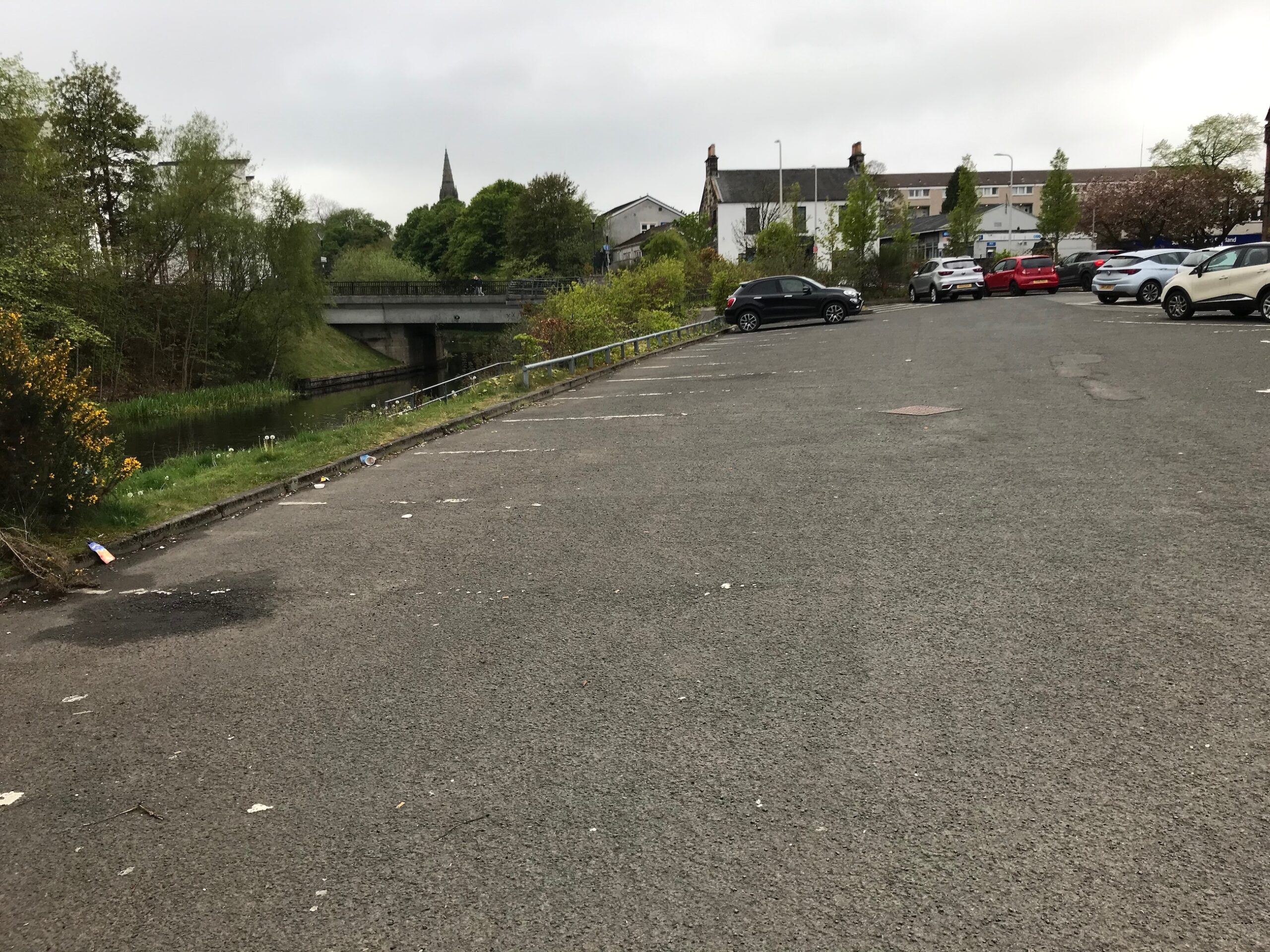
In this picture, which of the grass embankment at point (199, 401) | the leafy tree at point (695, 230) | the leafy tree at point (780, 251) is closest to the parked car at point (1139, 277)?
the leafy tree at point (780, 251)

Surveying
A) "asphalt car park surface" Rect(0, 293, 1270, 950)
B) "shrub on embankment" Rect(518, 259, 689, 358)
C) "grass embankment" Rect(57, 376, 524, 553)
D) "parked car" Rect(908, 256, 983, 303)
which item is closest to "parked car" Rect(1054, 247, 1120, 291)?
"parked car" Rect(908, 256, 983, 303)

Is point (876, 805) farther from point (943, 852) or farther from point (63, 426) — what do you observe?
point (63, 426)

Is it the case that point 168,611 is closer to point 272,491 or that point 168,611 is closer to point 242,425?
point 272,491

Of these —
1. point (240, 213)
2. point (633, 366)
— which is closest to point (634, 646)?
point (633, 366)

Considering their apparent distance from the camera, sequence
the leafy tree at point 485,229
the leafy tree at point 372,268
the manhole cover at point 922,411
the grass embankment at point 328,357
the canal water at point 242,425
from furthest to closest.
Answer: the leafy tree at point 485,229, the leafy tree at point 372,268, the grass embankment at point 328,357, the canal water at point 242,425, the manhole cover at point 922,411

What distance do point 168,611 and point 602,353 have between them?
1769 cm

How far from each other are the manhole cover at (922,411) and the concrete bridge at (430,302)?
48.2 meters

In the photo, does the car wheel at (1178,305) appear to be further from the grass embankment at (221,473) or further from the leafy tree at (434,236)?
the leafy tree at (434,236)

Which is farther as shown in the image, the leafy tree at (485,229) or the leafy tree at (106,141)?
the leafy tree at (485,229)

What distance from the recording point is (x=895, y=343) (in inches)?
929

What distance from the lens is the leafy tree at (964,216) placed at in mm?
64688

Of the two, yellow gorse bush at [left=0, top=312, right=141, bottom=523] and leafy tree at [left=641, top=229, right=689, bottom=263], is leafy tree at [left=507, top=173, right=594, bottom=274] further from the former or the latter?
yellow gorse bush at [left=0, top=312, right=141, bottom=523]

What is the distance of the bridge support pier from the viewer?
67.0 m

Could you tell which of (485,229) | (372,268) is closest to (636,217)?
(485,229)
